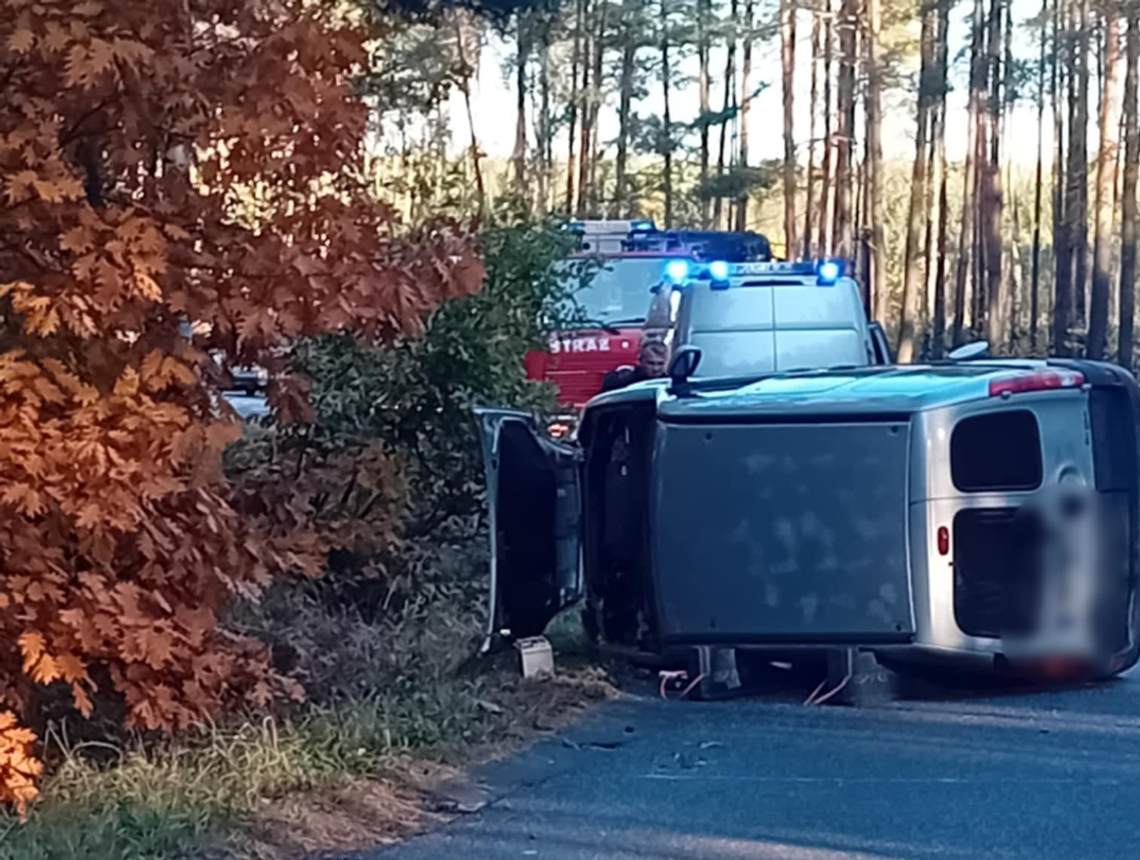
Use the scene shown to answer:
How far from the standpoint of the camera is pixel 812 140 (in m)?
44.8

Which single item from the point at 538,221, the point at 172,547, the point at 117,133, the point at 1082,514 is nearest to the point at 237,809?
the point at 172,547

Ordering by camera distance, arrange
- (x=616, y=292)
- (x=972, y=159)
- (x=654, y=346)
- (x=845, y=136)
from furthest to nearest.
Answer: (x=845, y=136)
(x=972, y=159)
(x=616, y=292)
(x=654, y=346)

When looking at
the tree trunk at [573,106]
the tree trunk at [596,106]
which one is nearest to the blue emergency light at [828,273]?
the tree trunk at [596,106]

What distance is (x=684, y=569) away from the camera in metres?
8.09

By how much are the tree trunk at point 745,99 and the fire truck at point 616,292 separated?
24841 mm

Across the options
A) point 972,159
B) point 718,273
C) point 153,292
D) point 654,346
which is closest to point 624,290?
point 654,346

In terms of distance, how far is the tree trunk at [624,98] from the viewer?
4506 cm

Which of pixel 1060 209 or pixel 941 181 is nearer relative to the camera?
pixel 1060 209

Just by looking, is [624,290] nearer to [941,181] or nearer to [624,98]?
[624,98]

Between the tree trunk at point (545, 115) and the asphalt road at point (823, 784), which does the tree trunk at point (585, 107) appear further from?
the asphalt road at point (823, 784)

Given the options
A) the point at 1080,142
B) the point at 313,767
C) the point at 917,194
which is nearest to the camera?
the point at 313,767

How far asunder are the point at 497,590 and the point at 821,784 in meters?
2.40

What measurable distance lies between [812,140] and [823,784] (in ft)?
130

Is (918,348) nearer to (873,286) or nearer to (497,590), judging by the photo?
(873,286)
